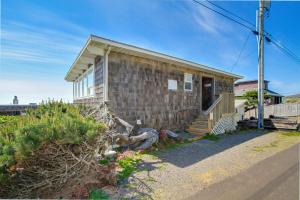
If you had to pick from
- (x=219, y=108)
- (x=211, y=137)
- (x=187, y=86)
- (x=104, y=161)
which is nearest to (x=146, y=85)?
(x=187, y=86)

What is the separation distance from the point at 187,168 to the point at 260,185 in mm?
1596

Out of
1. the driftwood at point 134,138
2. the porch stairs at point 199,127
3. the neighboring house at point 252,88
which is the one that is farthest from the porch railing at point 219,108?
the neighboring house at point 252,88

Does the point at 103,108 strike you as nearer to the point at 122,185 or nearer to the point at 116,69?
the point at 116,69

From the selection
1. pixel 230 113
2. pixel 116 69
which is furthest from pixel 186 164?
pixel 230 113

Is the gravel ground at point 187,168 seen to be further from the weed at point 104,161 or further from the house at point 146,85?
the house at point 146,85

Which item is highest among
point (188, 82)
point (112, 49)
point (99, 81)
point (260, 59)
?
point (260, 59)

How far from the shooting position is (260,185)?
3.55 metres

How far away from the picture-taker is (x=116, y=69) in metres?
7.14

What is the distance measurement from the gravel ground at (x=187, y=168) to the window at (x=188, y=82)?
12.8 ft

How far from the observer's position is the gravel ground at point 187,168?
338 cm

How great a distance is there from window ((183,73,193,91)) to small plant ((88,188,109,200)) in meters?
7.55

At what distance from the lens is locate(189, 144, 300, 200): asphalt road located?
314 centimetres

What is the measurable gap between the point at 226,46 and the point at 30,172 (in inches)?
603

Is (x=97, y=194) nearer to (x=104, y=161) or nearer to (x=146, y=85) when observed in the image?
(x=104, y=161)
